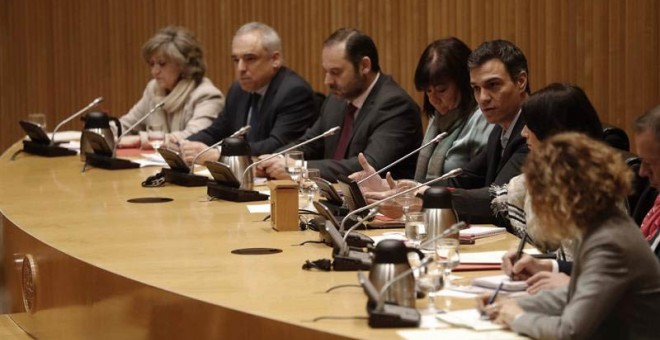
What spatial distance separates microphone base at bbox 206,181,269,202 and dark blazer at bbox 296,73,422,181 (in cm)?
76

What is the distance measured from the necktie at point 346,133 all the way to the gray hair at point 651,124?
8.37 ft

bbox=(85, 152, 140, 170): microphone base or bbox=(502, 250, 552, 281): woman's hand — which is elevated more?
bbox=(502, 250, 552, 281): woman's hand

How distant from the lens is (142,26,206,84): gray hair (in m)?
7.14

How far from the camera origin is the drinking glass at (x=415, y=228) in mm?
3174

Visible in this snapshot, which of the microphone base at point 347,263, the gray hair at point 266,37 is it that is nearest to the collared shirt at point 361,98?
the gray hair at point 266,37

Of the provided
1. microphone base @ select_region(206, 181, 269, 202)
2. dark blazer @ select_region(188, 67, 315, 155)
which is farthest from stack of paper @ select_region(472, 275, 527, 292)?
dark blazer @ select_region(188, 67, 315, 155)

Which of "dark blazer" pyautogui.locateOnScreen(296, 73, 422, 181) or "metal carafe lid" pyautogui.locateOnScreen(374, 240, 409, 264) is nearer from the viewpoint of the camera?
"metal carafe lid" pyautogui.locateOnScreen(374, 240, 409, 264)

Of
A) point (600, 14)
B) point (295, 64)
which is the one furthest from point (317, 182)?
point (295, 64)

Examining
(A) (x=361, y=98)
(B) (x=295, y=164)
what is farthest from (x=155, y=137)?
(B) (x=295, y=164)

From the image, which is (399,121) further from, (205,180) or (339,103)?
(205,180)

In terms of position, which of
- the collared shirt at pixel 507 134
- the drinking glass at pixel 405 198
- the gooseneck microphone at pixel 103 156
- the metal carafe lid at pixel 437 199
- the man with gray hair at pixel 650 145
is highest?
the man with gray hair at pixel 650 145

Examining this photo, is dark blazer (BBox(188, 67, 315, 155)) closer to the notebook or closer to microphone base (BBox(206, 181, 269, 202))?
microphone base (BBox(206, 181, 269, 202))

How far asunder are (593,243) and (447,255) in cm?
54

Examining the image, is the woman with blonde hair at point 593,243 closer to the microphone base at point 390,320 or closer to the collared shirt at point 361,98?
the microphone base at point 390,320
